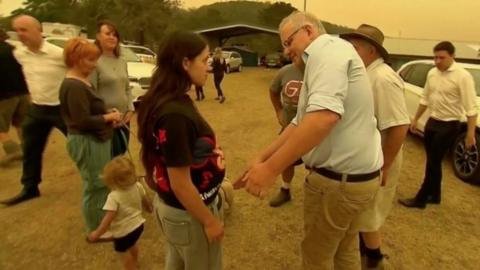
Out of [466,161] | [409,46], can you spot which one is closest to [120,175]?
[466,161]

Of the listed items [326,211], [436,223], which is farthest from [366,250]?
[436,223]

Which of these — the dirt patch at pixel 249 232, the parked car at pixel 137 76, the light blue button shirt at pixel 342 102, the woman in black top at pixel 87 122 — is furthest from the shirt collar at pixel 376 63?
the parked car at pixel 137 76

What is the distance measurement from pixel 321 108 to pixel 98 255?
2572 mm

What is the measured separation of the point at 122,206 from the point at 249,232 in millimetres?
1477

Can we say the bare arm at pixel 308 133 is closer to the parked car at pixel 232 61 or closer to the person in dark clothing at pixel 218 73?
the person in dark clothing at pixel 218 73

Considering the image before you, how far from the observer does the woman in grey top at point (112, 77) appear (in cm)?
335

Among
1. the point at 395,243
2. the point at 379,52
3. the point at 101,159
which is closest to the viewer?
the point at 379,52

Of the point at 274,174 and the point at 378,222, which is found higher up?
the point at 274,174

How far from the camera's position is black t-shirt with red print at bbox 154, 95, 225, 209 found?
159cm

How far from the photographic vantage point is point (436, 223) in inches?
154

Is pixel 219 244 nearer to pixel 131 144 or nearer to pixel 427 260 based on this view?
pixel 427 260

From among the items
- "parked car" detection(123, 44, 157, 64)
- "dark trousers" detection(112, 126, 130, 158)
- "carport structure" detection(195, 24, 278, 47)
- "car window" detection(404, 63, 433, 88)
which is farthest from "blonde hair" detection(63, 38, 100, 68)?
"carport structure" detection(195, 24, 278, 47)

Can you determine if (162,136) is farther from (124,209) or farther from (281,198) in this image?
(281,198)

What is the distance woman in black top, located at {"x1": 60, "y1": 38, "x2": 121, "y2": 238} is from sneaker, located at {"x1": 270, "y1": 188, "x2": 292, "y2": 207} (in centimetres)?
184
